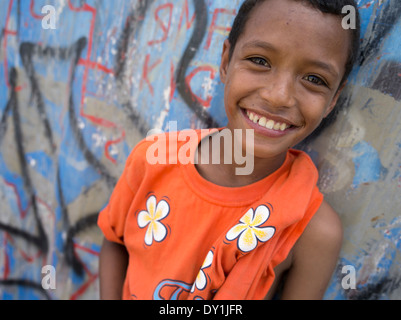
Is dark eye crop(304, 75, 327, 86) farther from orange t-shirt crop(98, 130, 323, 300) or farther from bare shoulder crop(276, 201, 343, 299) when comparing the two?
bare shoulder crop(276, 201, 343, 299)

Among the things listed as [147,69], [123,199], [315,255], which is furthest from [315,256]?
[147,69]

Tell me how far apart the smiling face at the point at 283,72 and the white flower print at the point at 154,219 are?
0.34 meters

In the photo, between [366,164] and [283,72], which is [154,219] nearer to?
[283,72]

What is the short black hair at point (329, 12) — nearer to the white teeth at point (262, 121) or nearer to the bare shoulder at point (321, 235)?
the white teeth at point (262, 121)

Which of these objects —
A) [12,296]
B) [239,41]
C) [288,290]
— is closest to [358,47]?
[239,41]

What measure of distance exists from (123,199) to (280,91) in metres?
0.61

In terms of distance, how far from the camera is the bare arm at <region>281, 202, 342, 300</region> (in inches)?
37.3

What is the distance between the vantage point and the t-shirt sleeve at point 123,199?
3.57 feet

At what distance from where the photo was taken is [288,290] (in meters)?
1.02

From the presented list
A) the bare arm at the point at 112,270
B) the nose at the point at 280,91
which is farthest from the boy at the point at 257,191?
the bare arm at the point at 112,270

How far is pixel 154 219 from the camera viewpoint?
1.03m

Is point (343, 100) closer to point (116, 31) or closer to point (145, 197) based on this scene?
point (145, 197)

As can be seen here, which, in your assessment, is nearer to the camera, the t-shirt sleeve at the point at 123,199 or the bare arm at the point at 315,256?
the bare arm at the point at 315,256

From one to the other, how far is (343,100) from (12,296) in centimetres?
177
